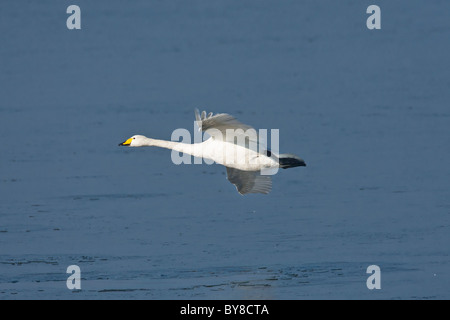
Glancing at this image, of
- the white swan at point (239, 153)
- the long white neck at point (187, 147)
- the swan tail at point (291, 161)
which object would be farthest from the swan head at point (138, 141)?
the swan tail at point (291, 161)

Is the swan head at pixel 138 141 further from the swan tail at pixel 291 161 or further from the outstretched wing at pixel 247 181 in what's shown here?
the swan tail at pixel 291 161

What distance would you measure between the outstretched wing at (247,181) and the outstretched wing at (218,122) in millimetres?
1115

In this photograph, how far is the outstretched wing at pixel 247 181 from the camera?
10.4m

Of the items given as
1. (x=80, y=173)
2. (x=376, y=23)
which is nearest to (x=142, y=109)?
(x=80, y=173)

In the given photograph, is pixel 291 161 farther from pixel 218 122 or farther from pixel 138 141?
pixel 138 141

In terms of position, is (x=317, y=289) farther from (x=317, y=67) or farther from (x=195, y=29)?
(x=195, y=29)

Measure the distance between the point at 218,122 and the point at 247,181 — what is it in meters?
1.58

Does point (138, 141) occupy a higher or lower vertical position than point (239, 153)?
higher

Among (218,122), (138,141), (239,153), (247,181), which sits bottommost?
(247,181)

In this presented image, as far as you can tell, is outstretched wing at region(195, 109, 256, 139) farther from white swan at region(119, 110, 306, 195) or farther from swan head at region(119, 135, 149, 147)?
swan head at region(119, 135, 149, 147)

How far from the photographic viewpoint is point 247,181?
10383 mm

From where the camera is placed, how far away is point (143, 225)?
1025 cm

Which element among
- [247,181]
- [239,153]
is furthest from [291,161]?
[247,181]

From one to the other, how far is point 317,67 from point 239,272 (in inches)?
273
